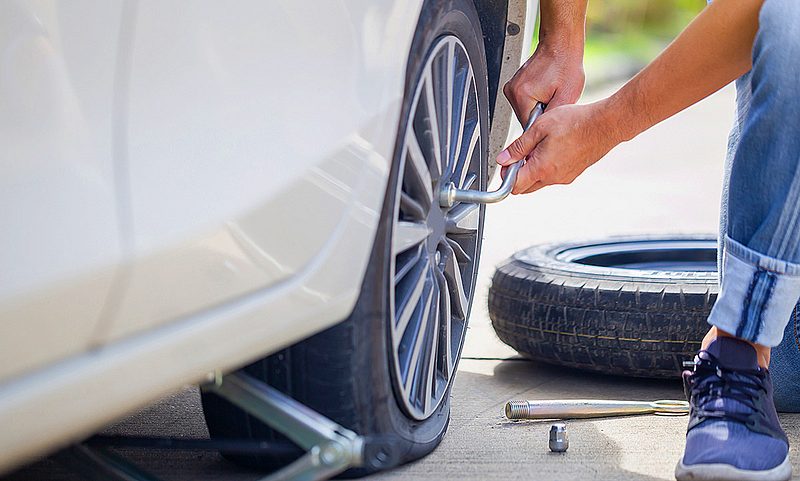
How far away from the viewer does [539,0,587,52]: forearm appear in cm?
212

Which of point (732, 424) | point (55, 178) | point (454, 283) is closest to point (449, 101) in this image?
point (454, 283)

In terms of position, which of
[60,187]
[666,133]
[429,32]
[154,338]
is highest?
[429,32]

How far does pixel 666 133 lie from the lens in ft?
27.1

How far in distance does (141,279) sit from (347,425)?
21.7 inches

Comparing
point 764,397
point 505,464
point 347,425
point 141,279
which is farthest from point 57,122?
point 764,397

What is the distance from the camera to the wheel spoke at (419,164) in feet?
5.15

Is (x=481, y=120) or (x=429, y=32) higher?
(x=429, y=32)

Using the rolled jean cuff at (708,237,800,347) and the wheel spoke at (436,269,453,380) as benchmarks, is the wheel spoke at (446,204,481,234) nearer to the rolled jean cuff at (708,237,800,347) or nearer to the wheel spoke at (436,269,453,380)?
the wheel spoke at (436,269,453,380)

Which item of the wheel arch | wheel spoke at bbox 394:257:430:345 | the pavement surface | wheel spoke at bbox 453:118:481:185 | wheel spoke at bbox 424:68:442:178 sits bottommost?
the pavement surface

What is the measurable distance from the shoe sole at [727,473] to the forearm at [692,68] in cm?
56

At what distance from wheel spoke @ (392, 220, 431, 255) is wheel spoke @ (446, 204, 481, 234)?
0.49 ft

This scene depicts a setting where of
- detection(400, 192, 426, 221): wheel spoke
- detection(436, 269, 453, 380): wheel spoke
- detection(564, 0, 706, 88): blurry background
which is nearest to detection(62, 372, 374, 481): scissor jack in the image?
detection(400, 192, 426, 221): wheel spoke

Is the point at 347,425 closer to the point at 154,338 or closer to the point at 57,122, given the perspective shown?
the point at 154,338

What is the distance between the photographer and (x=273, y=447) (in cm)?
131
